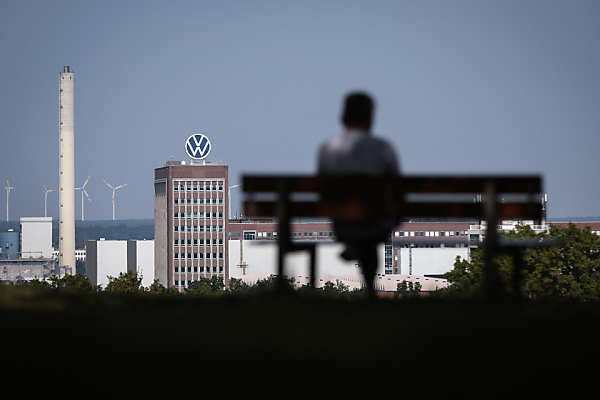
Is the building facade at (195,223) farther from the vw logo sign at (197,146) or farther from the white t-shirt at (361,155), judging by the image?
the white t-shirt at (361,155)

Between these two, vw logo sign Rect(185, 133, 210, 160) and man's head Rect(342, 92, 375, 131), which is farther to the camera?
vw logo sign Rect(185, 133, 210, 160)

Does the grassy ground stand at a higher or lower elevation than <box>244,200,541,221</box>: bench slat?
lower

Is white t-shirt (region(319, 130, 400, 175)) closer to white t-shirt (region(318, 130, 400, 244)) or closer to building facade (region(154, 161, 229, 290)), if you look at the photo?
white t-shirt (region(318, 130, 400, 244))

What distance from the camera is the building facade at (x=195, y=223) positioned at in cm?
19388

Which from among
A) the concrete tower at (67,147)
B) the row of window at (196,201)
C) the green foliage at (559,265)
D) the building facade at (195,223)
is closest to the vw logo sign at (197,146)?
the building facade at (195,223)

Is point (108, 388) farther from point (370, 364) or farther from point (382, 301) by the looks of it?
point (382, 301)

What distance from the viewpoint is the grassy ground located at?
12.9 ft

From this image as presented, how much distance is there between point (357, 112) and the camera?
7160mm

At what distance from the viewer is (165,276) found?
648 feet

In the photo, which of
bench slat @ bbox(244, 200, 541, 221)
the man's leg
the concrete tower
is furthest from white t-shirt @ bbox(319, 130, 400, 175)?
the concrete tower

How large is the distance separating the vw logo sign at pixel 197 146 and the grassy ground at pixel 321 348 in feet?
589

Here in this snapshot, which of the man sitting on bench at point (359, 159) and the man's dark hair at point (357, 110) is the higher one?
the man's dark hair at point (357, 110)

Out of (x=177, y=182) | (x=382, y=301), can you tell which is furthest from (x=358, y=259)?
(x=177, y=182)

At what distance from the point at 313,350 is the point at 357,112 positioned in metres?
3.37
